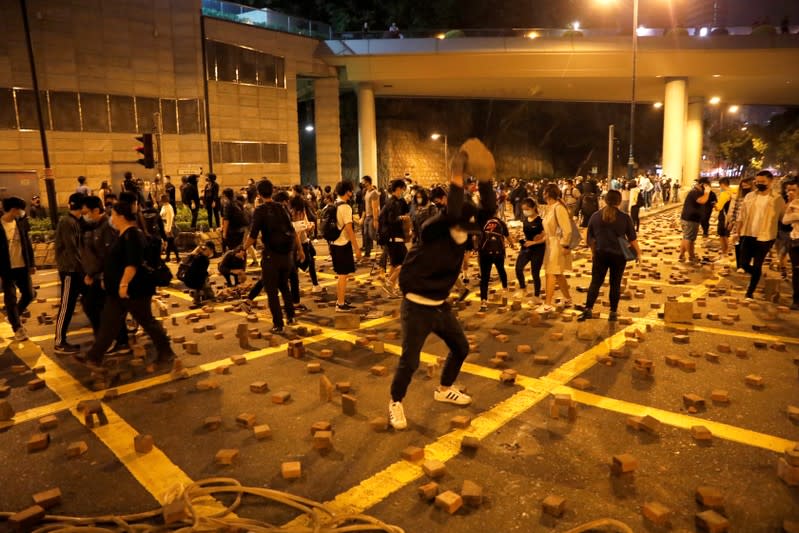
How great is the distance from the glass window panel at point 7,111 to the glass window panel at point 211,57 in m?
8.68

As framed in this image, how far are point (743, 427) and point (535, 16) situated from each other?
52.2 m

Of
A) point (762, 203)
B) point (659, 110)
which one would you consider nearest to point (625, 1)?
point (659, 110)

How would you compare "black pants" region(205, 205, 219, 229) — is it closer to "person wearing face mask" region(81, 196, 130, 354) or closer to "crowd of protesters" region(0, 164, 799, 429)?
"crowd of protesters" region(0, 164, 799, 429)

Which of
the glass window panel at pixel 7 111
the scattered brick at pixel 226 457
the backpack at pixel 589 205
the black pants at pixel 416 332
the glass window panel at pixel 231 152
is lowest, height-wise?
the scattered brick at pixel 226 457

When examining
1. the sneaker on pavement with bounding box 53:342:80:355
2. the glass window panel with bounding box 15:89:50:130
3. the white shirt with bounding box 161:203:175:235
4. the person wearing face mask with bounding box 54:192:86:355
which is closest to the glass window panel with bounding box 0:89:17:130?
the glass window panel with bounding box 15:89:50:130

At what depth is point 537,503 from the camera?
341 cm

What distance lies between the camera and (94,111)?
1025 inches

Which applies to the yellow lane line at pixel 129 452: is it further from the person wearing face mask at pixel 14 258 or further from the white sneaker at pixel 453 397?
the white sneaker at pixel 453 397

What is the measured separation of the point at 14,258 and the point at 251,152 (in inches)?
960

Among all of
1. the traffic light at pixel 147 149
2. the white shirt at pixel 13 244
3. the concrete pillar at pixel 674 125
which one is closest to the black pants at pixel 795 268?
the white shirt at pixel 13 244

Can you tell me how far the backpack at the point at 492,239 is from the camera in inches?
339

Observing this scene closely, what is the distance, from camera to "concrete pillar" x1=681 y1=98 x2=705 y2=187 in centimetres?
4278

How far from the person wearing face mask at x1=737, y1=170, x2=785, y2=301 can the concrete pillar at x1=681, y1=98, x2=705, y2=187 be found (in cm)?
3755

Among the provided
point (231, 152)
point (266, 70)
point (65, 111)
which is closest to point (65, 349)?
point (65, 111)
